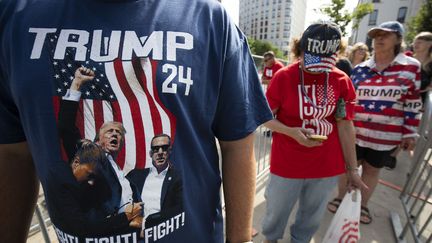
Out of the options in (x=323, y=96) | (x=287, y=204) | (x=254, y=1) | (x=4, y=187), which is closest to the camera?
(x=4, y=187)

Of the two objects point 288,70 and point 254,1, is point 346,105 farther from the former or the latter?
point 254,1

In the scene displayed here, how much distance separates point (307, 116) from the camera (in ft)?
6.48

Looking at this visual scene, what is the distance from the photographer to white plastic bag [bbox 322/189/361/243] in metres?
2.06

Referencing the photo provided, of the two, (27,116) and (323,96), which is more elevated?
(27,116)

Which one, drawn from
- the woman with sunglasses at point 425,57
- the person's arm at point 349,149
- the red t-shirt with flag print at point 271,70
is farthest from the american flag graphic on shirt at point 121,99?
the red t-shirt with flag print at point 271,70

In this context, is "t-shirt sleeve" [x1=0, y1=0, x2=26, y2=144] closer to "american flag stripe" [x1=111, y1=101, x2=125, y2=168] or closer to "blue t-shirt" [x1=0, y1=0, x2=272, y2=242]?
"blue t-shirt" [x1=0, y1=0, x2=272, y2=242]

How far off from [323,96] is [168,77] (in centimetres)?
152

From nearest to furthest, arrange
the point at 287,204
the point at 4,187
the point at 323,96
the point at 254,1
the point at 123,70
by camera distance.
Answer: the point at 123,70 → the point at 4,187 → the point at 323,96 → the point at 287,204 → the point at 254,1

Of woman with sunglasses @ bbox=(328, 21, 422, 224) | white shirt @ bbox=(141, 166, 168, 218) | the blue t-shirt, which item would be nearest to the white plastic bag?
woman with sunglasses @ bbox=(328, 21, 422, 224)

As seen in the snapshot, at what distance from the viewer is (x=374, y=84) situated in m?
2.84

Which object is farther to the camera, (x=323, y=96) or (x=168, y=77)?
(x=323, y=96)

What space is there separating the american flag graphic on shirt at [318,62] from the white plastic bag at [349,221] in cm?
102

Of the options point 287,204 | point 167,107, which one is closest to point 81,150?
point 167,107

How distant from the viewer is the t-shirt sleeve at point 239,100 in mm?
908
